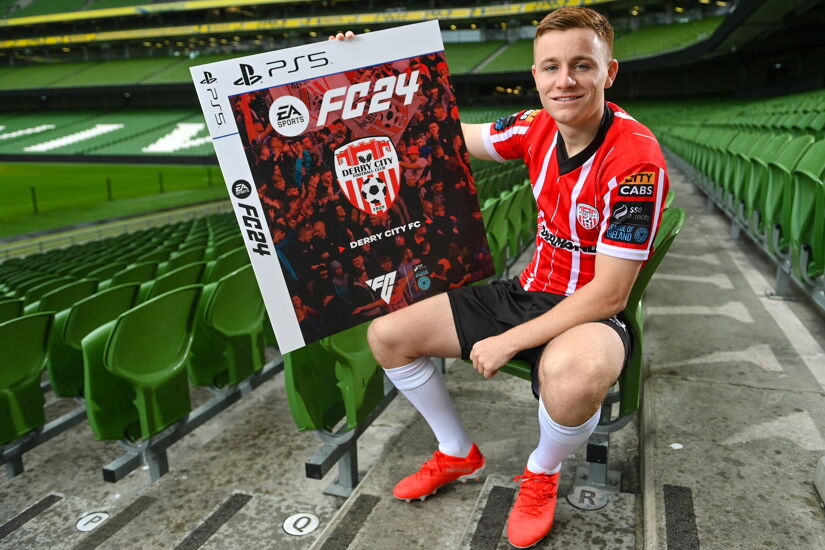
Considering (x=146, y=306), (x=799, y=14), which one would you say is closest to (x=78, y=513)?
(x=146, y=306)

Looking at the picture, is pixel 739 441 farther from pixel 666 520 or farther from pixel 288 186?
pixel 288 186

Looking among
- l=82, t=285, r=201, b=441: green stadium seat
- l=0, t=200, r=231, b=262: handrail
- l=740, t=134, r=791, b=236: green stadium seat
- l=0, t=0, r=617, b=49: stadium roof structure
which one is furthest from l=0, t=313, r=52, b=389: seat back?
l=0, t=0, r=617, b=49: stadium roof structure

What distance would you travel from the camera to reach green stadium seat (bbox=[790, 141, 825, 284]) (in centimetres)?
234

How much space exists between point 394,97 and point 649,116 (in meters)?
22.2

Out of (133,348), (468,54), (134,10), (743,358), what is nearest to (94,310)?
(133,348)

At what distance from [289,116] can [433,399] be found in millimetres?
899

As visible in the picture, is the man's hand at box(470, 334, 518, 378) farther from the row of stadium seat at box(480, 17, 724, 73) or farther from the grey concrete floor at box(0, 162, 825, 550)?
the row of stadium seat at box(480, 17, 724, 73)

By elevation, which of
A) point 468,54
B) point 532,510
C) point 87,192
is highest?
point 468,54

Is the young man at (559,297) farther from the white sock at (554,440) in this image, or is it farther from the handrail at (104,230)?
the handrail at (104,230)

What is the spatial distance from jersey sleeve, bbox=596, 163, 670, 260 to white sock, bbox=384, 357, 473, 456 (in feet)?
2.06

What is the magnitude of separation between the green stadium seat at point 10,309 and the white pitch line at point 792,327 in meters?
3.23

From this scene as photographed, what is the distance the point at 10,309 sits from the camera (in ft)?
8.58

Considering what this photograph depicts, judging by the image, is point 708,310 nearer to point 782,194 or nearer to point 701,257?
point 782,194

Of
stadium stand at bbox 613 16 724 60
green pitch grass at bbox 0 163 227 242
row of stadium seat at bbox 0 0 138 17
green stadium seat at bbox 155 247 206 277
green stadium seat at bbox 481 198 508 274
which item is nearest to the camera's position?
green stadium seat at bbox 481 198 508 274
